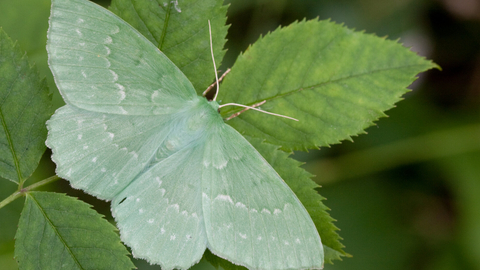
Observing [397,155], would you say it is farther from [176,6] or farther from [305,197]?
[176,6]

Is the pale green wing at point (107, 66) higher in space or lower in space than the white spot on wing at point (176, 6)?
lower

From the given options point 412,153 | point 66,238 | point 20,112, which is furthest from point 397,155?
point 20,112

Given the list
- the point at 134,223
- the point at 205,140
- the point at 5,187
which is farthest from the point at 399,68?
the point at 5,187

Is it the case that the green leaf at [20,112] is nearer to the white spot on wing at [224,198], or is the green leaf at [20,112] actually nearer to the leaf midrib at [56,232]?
the leaf midrib at [56,232]

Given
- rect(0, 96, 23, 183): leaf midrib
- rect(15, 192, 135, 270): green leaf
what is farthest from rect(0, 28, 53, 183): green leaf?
rect(15, 192, 135, 270): green leaf

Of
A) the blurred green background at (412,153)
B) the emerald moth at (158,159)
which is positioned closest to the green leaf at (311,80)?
the emerald moth at (158,159)
